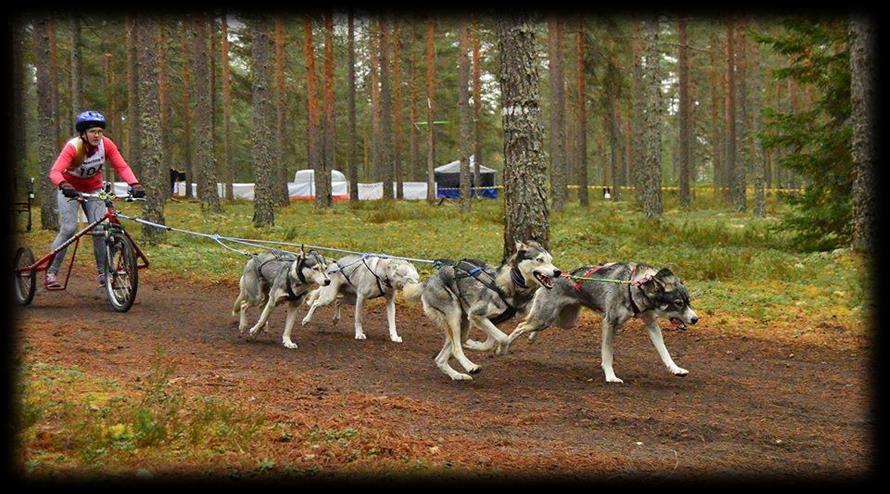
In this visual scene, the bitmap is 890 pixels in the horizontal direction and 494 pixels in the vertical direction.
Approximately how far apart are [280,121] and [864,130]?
31.9 m

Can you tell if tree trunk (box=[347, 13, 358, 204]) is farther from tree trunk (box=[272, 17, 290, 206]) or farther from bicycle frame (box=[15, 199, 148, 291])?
bicycle frame (box=[15, 199, 148, 291])

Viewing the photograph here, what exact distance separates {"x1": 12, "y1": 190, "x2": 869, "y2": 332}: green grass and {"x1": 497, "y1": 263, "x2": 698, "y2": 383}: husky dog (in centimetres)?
359

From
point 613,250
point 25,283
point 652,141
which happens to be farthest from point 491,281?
point 652,141

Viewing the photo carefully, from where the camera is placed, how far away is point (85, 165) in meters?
10.6

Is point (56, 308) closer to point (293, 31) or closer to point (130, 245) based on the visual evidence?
point (130, 245)

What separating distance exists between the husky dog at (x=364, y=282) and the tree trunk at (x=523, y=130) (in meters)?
A: 2.85

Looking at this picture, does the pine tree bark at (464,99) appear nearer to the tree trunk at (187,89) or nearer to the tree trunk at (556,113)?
the tree trunk at (556,113)

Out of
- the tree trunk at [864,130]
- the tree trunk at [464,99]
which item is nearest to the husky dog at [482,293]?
the tree trunk at [864,130]

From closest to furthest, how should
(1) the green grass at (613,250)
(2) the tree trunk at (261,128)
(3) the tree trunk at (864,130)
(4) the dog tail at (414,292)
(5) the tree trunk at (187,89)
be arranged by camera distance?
(4) the dog tail at (414,292), (1) the green grass at (613,250), (3) the tree trunk at (864,130), (2) the tree trunk at (261,128), (5) the tree trunk at (187,89)

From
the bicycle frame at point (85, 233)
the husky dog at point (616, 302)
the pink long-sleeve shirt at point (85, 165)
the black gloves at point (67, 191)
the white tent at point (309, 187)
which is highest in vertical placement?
the white tent at point (309, 187)

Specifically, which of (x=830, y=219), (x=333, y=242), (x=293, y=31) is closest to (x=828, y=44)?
(x=830, y=219)

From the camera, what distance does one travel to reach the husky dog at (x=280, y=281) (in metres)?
9.00

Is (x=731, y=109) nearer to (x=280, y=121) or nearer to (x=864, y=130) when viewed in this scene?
(x=280, y=121)

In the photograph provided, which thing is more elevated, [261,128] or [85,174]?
[261,128]
